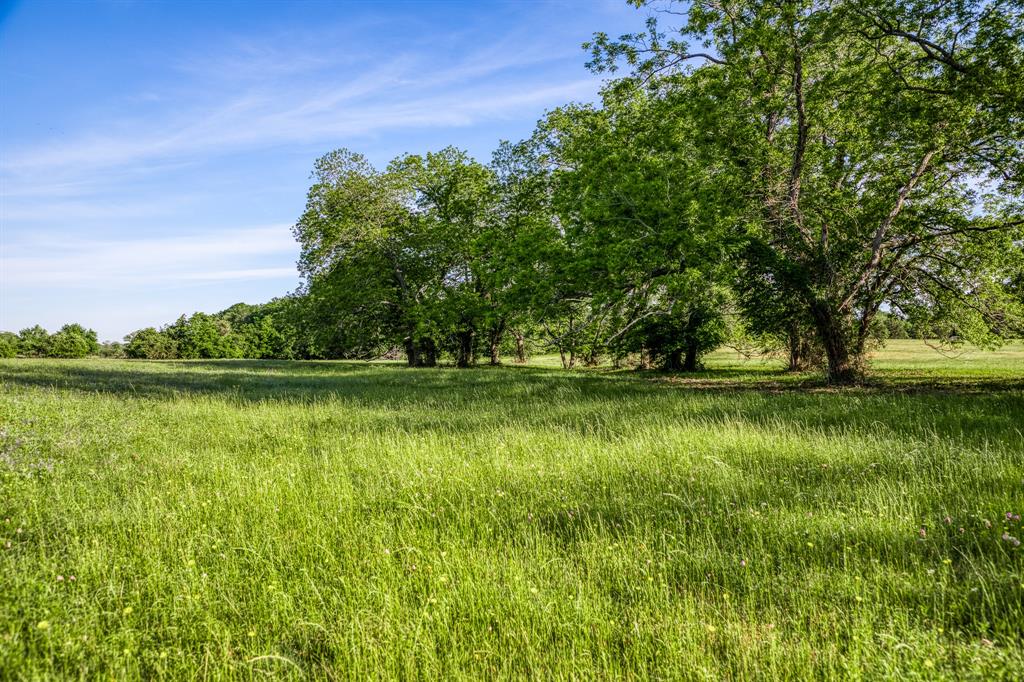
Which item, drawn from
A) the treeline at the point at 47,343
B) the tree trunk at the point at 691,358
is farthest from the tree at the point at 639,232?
the treeline at the point at 47,343

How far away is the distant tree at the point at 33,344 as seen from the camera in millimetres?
54625

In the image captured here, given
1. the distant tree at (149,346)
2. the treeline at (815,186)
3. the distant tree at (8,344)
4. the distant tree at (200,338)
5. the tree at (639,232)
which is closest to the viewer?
the treeline at (815,186)

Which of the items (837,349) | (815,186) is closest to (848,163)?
(815,186)

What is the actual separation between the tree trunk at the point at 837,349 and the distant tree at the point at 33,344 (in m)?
72.6

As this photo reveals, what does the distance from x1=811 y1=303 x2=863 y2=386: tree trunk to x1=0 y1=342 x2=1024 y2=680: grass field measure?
27.3 ft

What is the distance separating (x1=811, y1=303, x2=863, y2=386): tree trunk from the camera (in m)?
15.5

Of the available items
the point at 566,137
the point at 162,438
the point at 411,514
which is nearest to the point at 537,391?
the point at 162,438

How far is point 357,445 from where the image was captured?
7410 mm

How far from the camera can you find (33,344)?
5509 cm

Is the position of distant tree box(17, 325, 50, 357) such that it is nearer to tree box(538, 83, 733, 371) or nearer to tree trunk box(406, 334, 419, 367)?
tree trunk box(406, 334, 419, 367)

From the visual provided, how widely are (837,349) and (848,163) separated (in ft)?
20.9

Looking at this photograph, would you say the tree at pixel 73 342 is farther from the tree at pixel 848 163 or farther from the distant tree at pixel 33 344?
the tree at pixel 848 163

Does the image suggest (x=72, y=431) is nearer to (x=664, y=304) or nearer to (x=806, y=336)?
(x=664, y=304)

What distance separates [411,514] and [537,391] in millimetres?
10414
